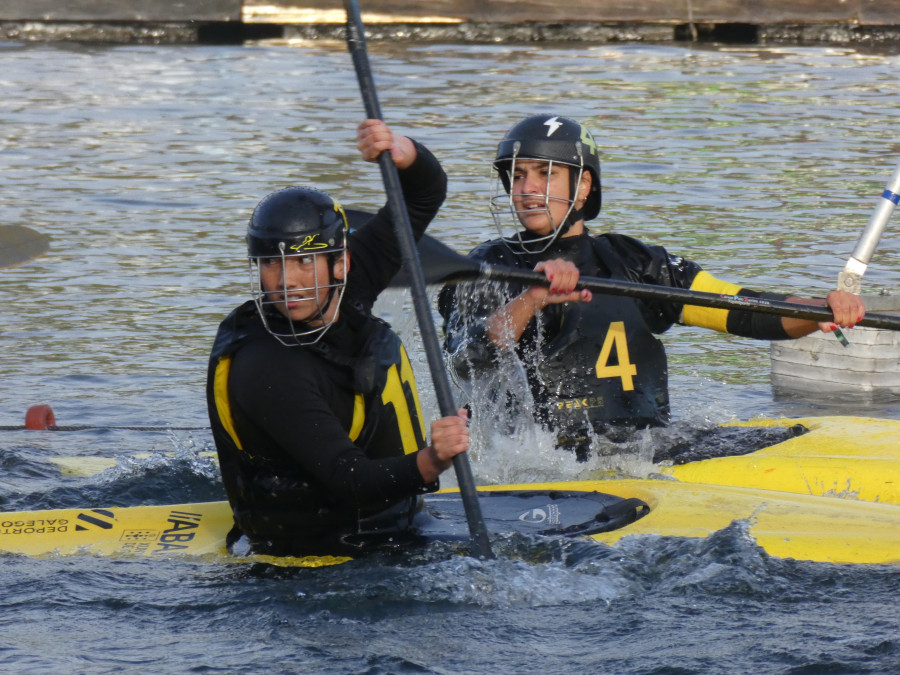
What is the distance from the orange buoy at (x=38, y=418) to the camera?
662 centimetres

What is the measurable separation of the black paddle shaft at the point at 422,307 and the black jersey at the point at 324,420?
11 cm

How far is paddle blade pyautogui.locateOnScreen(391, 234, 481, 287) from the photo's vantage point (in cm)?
488

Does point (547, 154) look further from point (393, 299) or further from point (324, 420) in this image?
point (324, 420)

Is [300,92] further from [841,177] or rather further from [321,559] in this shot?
[321,559]

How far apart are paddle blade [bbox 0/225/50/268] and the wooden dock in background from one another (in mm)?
11686

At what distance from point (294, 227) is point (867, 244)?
3140 mm

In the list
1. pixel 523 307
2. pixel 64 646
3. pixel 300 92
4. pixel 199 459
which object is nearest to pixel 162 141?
pixel 300 92

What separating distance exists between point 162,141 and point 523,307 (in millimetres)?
10930

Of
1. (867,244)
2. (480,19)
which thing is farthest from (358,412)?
(480,19)

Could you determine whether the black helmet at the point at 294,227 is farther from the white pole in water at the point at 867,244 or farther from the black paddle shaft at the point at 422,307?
the white pole in water at the point at 867,244

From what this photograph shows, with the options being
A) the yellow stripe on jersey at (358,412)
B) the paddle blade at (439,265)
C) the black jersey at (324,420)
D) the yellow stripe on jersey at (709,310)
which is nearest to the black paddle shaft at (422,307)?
the black jersey at (324,420)

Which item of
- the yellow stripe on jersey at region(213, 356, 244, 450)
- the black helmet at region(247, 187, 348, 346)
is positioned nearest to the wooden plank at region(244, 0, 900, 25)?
the black helmet at region(247, 187, 348, 346)

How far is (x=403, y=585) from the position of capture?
4184 mm

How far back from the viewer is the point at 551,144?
5.31m
